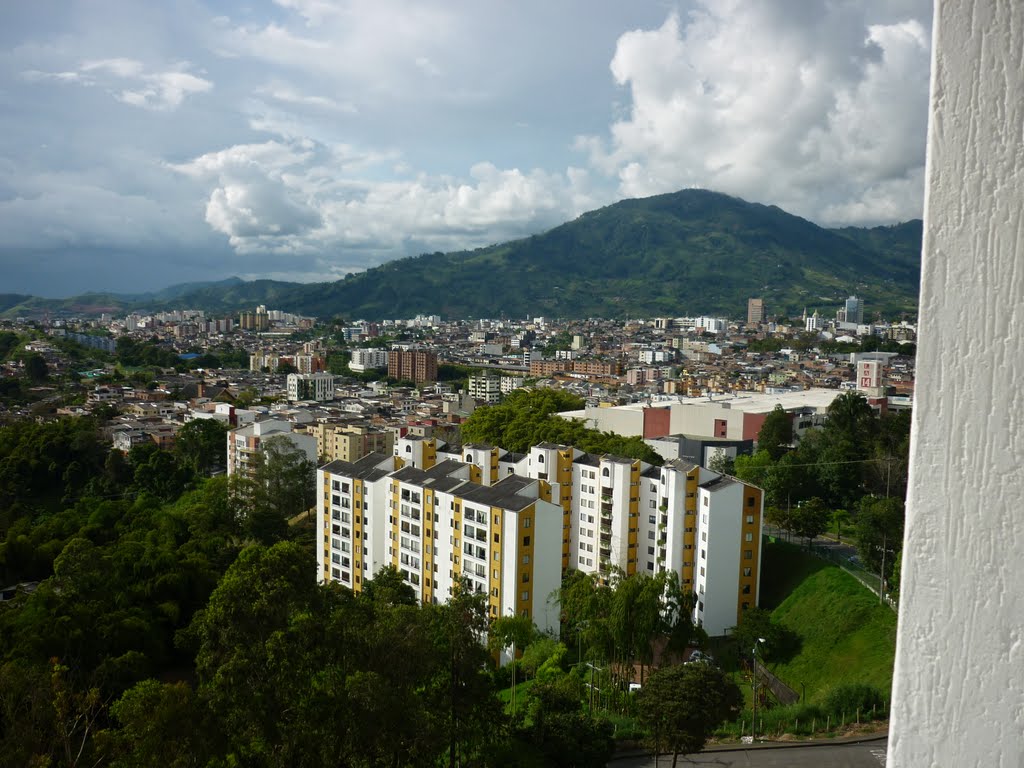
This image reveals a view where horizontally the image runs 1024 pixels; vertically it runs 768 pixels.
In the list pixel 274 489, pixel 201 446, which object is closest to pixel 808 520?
pixel 274 489

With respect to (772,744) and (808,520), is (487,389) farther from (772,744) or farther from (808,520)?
(772,744)

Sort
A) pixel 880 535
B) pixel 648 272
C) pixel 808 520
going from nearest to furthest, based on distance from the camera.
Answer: pixel 880 535
pixel 808 520
pixel 648 272

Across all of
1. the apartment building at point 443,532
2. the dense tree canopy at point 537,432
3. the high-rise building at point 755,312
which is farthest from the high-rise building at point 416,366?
the high-rise building at point 755,312

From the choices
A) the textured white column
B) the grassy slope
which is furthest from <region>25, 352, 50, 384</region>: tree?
the textured white column

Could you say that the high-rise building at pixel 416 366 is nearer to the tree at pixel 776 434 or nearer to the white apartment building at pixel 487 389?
the white apartment building at pixel 487 389

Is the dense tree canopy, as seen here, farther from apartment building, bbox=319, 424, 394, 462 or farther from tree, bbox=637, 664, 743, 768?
tree, bbox=637, 664, 743, 768

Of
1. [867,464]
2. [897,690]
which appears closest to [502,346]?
[867,464]
